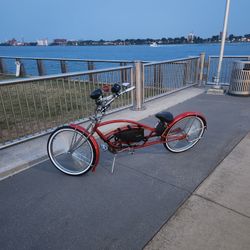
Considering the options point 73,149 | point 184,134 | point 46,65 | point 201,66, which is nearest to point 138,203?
point 73,149

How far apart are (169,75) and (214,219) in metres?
4.94

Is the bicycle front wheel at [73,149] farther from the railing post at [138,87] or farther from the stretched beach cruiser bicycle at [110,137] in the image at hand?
the railing post at [138,87]

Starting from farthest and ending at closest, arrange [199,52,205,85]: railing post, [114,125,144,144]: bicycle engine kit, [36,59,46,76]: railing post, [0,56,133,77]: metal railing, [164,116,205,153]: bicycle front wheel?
1. [36,59,46,76]: railing post
2. [0,56,133,77]: metal railing
3. [199,52,205,85]: railing post
4. [164,116,205,153]: bicycle front wheel
5. [114,125,144,144]: bicycle engine kit

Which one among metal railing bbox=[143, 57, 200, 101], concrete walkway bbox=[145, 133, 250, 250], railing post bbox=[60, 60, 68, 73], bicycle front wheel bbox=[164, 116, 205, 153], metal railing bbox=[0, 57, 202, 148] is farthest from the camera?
railing post bbox=[60, 60, 68, 73]

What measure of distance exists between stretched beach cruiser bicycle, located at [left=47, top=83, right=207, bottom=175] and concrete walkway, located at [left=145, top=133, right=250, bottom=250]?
30.7 inches

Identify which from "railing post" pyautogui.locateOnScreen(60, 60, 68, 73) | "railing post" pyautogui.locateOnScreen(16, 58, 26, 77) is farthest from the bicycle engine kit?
"railing post" pyautogui.locateOnScreen(16, 58, 26, 77)

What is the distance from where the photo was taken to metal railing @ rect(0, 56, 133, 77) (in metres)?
7.76

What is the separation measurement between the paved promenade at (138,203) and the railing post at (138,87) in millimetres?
2133

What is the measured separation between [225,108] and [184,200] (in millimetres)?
3760

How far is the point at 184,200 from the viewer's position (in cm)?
230

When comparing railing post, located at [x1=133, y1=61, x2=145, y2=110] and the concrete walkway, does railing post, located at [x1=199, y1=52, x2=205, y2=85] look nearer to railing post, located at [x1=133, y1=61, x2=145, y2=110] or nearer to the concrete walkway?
railing post, located at [x1=133, y1=61, x2=145, y2=110]

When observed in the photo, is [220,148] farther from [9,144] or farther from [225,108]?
[9,144]

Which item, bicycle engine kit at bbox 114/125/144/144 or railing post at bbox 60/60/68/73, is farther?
railing post at bbox 60/60/68/73

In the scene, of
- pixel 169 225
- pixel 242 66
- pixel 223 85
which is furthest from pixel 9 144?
pixel 223 85
